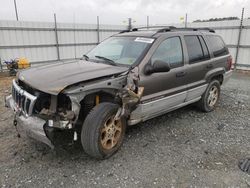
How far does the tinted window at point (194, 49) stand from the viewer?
428 centimetres

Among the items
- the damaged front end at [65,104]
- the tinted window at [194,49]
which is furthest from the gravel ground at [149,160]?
the tinted window at [194,49]

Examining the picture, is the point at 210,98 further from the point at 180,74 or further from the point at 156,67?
the point at 156,67

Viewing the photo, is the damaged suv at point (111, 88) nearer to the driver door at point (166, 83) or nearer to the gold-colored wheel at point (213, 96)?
the driver door at point (166, 83)

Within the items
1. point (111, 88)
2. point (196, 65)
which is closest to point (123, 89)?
point (111, 88)

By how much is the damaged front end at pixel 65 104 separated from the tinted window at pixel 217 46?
8.27ft

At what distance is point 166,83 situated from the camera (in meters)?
3.75

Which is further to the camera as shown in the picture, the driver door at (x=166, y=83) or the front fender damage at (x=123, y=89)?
the driver door at (x=166, y=83)

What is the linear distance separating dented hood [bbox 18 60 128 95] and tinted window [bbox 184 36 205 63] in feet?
5.33

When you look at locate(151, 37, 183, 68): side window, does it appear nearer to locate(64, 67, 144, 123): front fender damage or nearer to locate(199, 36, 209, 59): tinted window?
locate(64, 67, 144, 123): front fender damage

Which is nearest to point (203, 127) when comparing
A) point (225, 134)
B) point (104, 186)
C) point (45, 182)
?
point (225, 134)

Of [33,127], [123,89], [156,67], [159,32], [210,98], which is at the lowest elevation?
[210,98]

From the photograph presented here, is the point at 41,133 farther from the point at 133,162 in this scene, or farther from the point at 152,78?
the point at 152,78

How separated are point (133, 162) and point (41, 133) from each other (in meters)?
1.30

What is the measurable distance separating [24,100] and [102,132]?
3.66 feet
